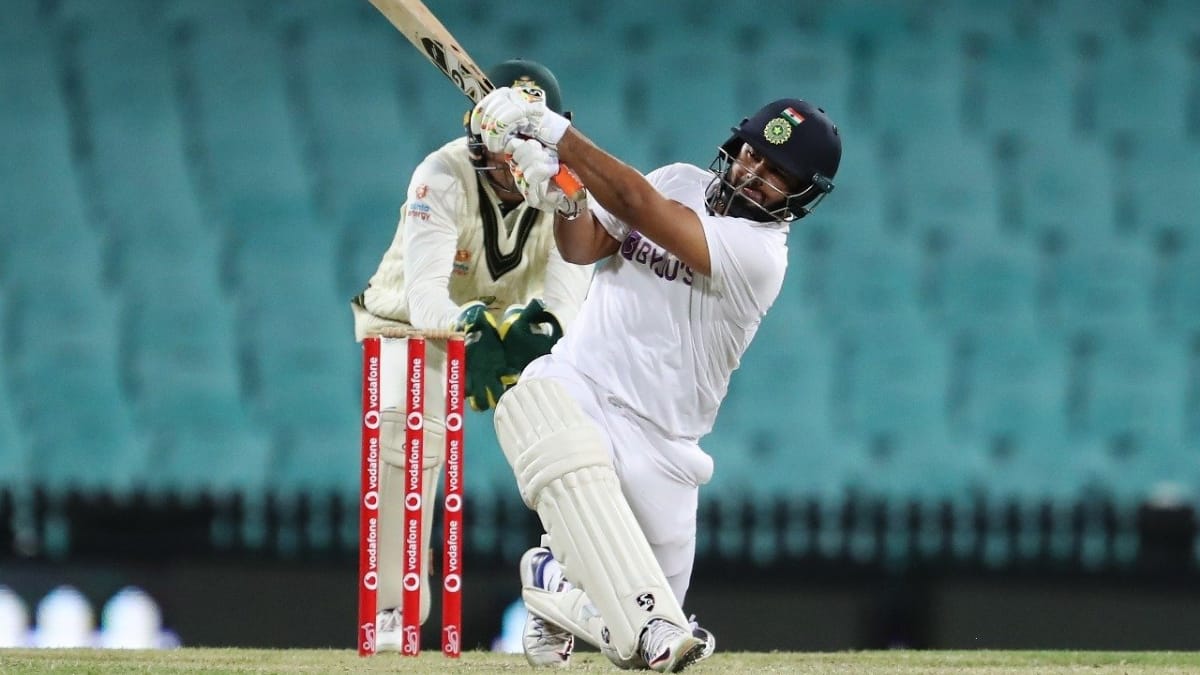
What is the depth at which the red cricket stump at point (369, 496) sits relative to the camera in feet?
11.5

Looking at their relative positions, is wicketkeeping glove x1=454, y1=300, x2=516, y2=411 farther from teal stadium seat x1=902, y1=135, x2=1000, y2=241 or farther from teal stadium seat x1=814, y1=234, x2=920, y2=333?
teal stadium seat x1=902, y1=135, x2=1000, y2=241

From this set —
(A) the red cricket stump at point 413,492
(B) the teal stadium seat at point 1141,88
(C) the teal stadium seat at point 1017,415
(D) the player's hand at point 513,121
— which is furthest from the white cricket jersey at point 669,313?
(B) the teal stadium seat at point 1141,88

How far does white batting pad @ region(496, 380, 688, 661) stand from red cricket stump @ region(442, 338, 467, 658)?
423 millimetres

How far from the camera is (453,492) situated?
3.54 meters

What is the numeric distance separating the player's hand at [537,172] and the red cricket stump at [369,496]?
2.65ft

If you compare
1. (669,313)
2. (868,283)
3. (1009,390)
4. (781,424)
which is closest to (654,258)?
(669,313)

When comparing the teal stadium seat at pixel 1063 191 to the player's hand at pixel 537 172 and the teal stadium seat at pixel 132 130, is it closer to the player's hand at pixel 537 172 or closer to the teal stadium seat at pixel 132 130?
the teal stadium seat at pixel 132 130

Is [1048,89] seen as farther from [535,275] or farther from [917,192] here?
[535,275]

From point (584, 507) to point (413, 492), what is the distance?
0.83 m

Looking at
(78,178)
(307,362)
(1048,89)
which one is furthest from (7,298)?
(1048,89)

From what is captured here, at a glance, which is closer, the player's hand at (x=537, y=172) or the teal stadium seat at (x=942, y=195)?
the player's hand at (x=537, y=172)

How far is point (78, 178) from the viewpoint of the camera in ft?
21.3

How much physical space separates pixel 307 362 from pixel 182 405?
1.60 ft

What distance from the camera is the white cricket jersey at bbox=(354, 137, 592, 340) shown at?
3900 mm
